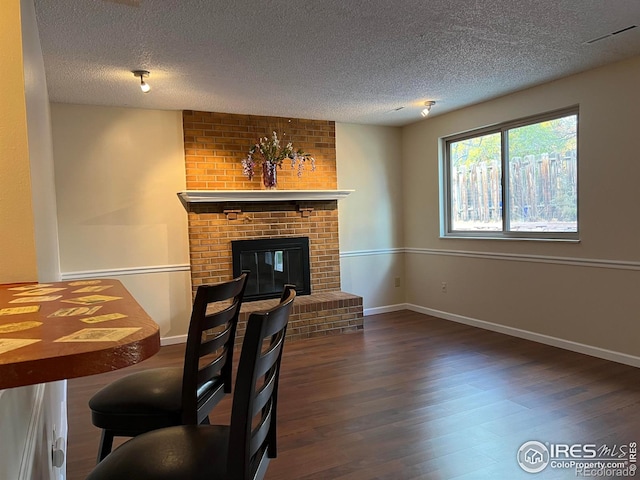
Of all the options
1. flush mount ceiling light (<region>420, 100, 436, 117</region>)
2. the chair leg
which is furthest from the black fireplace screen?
the chair leg

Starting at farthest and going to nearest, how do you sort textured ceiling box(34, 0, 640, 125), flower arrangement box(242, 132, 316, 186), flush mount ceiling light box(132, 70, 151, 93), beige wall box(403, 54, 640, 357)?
flower arrangement box(242, 132, 316, 186) → beige wall box(403, 54, 640, 357) → flush mount ceiling light box(132, 70, 151, 93) → textured ceiling box(34, 0, 640, 125)

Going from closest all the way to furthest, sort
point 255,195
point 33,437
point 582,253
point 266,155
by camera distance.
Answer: point 33,437 → point 582,253 → point 255,195 → point 266,155

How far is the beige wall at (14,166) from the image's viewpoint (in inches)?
51.5

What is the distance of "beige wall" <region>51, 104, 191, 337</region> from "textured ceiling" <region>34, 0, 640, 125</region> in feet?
0.79

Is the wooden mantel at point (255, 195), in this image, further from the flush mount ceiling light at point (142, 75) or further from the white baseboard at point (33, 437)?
the white baseboard at point (33, 437)

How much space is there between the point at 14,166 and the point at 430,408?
8.38 feet

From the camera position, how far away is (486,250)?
4684 millimetres

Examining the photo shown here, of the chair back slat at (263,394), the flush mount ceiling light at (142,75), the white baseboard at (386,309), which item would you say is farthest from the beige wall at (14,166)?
the white baseboard at (386,309)

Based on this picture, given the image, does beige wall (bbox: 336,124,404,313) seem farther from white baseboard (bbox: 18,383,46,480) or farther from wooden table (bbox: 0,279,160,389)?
wooden table (bbox: 0,279,160,389)

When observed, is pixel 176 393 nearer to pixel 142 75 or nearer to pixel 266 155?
pixel 142 75

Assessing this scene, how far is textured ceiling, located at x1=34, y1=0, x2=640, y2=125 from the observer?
2451mm

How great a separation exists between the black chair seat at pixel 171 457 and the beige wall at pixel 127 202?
3.55 m

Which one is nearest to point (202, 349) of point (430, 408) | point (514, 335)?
point (430, 408)

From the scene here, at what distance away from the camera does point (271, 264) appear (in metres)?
4.98
